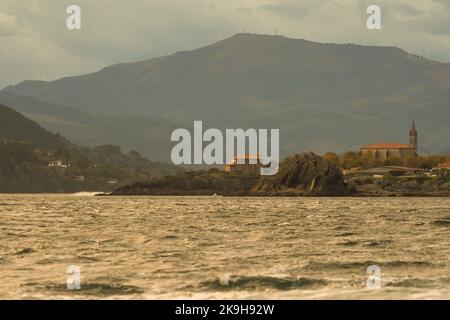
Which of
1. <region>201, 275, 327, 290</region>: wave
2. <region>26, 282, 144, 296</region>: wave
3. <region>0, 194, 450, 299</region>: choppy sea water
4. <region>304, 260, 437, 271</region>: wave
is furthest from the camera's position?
<region>304, 260, 437, 271</region>: wave

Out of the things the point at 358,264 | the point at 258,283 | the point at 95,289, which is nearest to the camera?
the point at 95,289

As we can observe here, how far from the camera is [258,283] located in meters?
41.5

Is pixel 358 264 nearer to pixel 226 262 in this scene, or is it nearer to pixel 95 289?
pixel 226 262

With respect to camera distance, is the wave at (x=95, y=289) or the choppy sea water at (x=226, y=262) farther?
the choppy sea water at (x=226, y=262)

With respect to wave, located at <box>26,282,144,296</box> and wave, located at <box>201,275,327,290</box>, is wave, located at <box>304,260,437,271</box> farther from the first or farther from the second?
wave, located at <box>26,282,144,296</box>

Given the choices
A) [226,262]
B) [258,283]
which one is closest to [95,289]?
[258,283]

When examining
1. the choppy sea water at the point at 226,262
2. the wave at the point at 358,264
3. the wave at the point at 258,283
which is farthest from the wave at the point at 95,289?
the wave at the point at 358,264

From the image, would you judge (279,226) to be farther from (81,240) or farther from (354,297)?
(354,297)

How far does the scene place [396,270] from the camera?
46.5 m

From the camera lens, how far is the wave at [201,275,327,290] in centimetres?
4053

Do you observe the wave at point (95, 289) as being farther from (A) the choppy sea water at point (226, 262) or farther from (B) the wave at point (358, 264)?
(B) the wave at point (358, 264)

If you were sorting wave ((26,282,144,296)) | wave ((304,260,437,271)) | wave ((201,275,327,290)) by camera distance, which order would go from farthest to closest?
wave ((304,260,437,271)) < wave ((201,275,327,290)) < wave ((26,282,144,296))

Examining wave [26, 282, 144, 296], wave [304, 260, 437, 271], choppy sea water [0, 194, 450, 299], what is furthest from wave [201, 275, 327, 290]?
wave [304, 260, 437, 271]

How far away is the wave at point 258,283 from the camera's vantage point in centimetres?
4053
